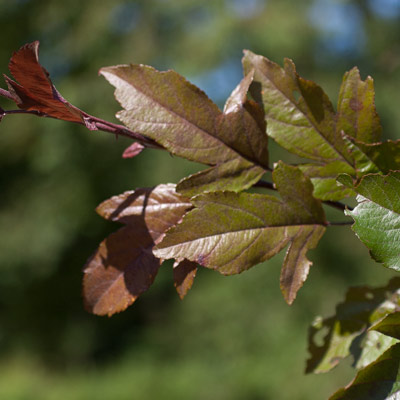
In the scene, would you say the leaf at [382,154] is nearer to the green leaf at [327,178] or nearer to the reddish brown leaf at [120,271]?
the green leaf at [327,178]

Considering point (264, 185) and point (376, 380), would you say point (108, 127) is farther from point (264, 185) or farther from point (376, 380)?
point (376, 380)

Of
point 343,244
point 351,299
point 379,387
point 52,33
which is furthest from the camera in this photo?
point 52,33

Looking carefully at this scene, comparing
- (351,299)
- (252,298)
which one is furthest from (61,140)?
(351,299)

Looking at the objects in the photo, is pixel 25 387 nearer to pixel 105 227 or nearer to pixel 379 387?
pixel 105 227

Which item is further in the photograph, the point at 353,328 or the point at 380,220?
the point at 353,328

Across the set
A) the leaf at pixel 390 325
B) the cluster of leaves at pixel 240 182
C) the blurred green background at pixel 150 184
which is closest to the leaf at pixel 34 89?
the cluster of leaves at pixel 240 182

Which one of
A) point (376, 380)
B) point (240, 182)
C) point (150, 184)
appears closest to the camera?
point (376, 380)

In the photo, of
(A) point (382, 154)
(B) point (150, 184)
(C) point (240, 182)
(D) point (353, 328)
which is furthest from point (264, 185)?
(B) point (150, 184)
